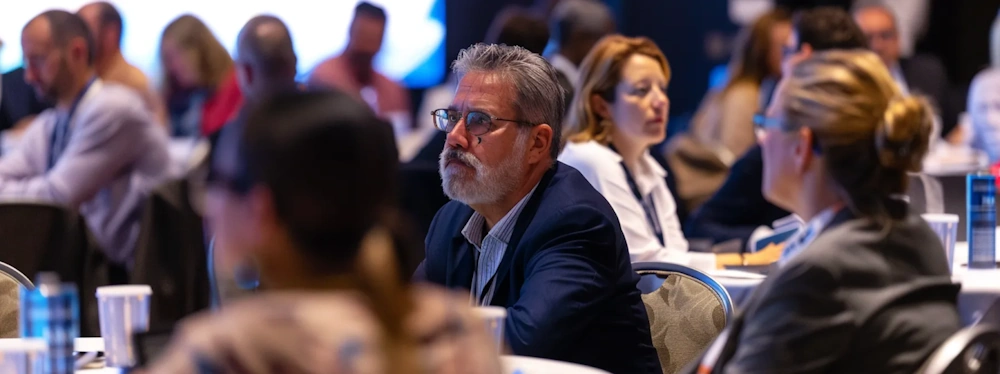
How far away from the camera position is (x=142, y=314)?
87.2 inches

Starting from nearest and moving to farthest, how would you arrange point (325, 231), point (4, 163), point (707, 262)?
1. point (325, 231)
2. point (707, 262)
3. point (4, 163)

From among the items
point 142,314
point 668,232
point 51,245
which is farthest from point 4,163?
point 142,314

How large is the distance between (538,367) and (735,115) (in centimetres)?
442

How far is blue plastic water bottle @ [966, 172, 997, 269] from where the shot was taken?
11.4ft

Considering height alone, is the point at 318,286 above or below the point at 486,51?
below

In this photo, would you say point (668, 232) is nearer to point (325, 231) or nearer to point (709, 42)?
point (325, 231)

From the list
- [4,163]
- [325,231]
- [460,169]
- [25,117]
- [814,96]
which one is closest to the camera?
[325,231]

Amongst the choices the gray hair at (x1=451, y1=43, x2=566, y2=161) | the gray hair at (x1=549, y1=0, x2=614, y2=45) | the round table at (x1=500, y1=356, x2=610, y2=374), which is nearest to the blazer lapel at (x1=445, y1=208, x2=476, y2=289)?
the gray hair at (x1=451, y1=43, x2=566, y2=161)

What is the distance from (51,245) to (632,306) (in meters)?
2.26

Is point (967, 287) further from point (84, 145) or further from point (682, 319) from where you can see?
point (84, 145)

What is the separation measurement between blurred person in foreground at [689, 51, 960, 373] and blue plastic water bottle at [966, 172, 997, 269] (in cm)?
156

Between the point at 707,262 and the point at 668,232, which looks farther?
the point at 668,232

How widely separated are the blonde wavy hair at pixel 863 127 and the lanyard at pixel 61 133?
11.7 feet

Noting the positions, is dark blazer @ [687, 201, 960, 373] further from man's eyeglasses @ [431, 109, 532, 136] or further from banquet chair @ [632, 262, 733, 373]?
man's eyeglasses @ [431, 109, 532, 136]
